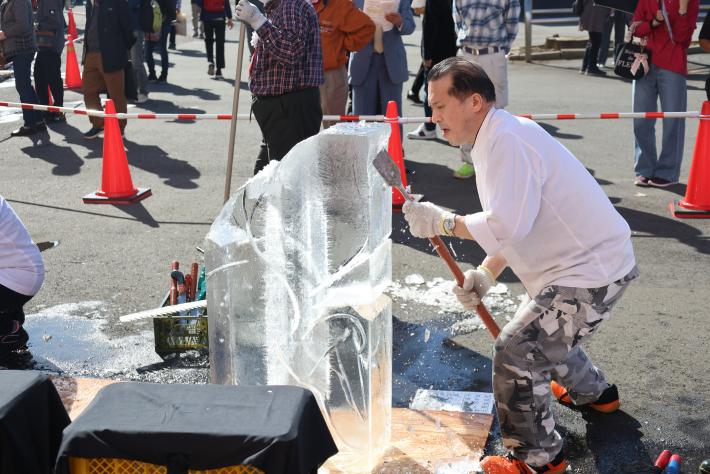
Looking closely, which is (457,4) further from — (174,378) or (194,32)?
(194,32)

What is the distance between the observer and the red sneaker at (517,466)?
4078 mm

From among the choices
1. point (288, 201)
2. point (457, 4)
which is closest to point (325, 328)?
point (288, 201)

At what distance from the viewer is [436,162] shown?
1002 centimetres

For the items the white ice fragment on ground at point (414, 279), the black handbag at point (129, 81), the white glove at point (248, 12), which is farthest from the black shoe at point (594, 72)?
the white glove at point (248, 12)

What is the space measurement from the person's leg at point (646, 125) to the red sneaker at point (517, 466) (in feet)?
17.8

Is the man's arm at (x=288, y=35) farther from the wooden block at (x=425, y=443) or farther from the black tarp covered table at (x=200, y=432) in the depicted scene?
the black tarp covered table at (x=200, y=432)

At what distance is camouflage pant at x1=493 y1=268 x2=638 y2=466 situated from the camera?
3924mm

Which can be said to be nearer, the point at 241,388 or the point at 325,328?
the point at 241,388

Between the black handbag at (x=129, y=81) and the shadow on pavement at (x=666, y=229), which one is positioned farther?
the black handbag at (x=129, y=81)

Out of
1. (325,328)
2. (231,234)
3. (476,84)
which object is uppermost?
(476,84)

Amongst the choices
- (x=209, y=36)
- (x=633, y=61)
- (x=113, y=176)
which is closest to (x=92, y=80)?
(x=113, y=176)

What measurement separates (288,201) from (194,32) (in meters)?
19.3

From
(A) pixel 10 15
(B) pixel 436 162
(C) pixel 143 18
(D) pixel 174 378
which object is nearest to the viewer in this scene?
(D) pixel 174 378

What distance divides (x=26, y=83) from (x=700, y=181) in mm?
7752
